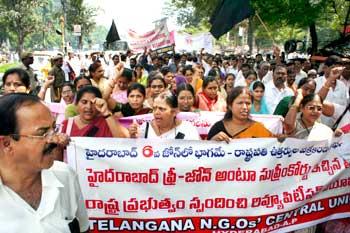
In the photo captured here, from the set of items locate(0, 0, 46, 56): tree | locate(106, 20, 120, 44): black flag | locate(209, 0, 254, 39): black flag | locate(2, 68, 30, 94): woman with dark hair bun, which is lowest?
locate(2, 68, 30, 94): woman with dark hair bun

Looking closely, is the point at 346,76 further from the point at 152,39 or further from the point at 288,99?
the point at 152,39

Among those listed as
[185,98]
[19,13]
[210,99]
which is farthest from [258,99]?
[19,13]

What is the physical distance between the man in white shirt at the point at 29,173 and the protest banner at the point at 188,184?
58.1 inches

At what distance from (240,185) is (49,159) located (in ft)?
6.26

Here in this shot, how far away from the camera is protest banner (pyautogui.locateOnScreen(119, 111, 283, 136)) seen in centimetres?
513

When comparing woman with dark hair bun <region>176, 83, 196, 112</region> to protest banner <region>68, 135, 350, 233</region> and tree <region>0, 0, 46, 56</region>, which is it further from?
tree <region>0, 0, 46, 56</region>

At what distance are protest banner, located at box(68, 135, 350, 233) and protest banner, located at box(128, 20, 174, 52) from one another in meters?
12.8

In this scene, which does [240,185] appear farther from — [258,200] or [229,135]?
[229,135]

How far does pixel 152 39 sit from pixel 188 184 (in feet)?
43.4

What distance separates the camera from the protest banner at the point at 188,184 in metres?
3.53

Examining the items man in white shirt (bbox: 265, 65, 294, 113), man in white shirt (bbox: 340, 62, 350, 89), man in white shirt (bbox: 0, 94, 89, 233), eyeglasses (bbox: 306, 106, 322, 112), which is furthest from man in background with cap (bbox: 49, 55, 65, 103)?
man in white shirt (bbox: 0, 94, 89, 233)

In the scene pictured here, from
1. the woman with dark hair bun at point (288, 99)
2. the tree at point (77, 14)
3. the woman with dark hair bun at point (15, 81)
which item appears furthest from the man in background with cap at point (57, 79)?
the tree at point (77, 14)

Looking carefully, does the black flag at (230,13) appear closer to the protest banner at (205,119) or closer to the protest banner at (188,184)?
the protest banner at (205,119)

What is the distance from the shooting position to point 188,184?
355cm
